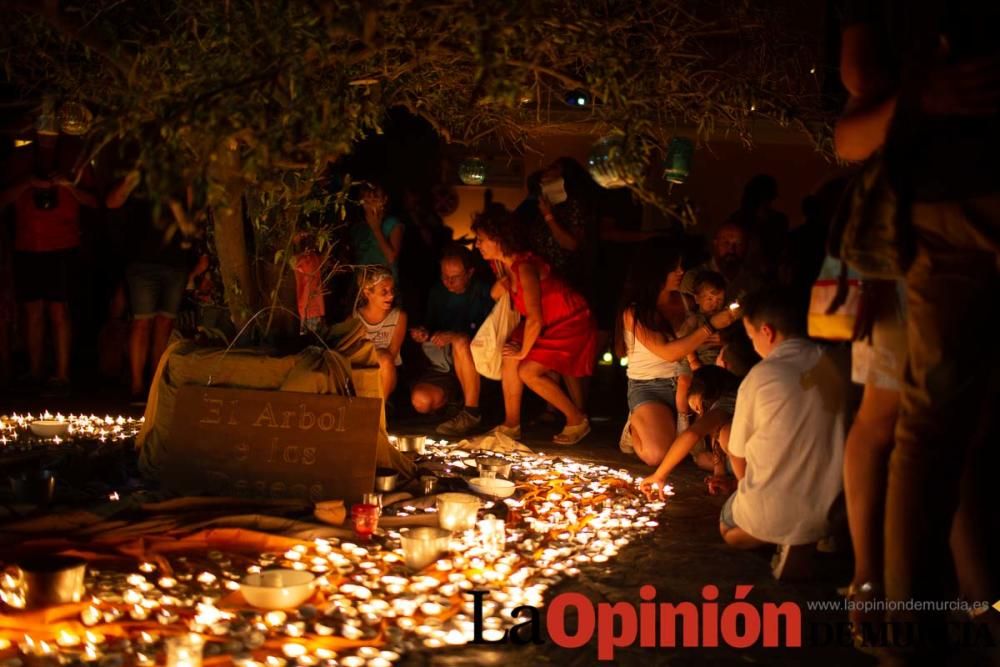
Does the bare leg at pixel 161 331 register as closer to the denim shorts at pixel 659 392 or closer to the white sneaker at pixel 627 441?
the white sneaker at pixel 627 441

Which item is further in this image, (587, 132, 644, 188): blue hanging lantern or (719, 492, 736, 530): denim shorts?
(719, 492, 736, 530): denim shorts

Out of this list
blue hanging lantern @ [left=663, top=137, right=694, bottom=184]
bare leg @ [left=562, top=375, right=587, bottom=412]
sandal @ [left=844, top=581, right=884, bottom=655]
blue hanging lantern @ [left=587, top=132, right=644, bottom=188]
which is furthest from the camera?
bare leg @ [left=562, top=375, right=587, bottom=412]

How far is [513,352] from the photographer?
7.46m

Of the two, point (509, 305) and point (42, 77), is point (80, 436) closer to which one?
point (42, 77)

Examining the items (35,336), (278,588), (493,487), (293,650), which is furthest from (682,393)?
(35,336)

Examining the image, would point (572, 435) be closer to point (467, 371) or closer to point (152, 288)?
point (467, 371)

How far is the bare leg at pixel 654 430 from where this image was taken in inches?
255

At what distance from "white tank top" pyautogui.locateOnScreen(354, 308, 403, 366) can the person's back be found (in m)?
3.98

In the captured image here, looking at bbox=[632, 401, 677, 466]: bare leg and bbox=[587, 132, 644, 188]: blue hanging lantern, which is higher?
bbox=[587, 132, 644, 188]: blue hanging lantern

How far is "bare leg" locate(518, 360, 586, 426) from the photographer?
7.38 metres

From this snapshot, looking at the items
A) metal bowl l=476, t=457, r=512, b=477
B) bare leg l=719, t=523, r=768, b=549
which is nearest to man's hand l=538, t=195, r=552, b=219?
metal bowl l=476, t=457, r=512, b=477

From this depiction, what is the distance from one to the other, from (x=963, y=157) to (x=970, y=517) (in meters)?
1.27

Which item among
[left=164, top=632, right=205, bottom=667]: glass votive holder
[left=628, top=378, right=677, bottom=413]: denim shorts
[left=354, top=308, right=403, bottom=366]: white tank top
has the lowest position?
[left=164, top=632, right=205, bottom=667]: glass votive holder

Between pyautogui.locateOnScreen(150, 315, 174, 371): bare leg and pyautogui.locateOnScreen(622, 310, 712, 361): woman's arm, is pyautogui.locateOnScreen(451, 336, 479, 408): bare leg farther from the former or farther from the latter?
pyautogui.locateOnScreen(150, 315, 174, 371): bare leg
